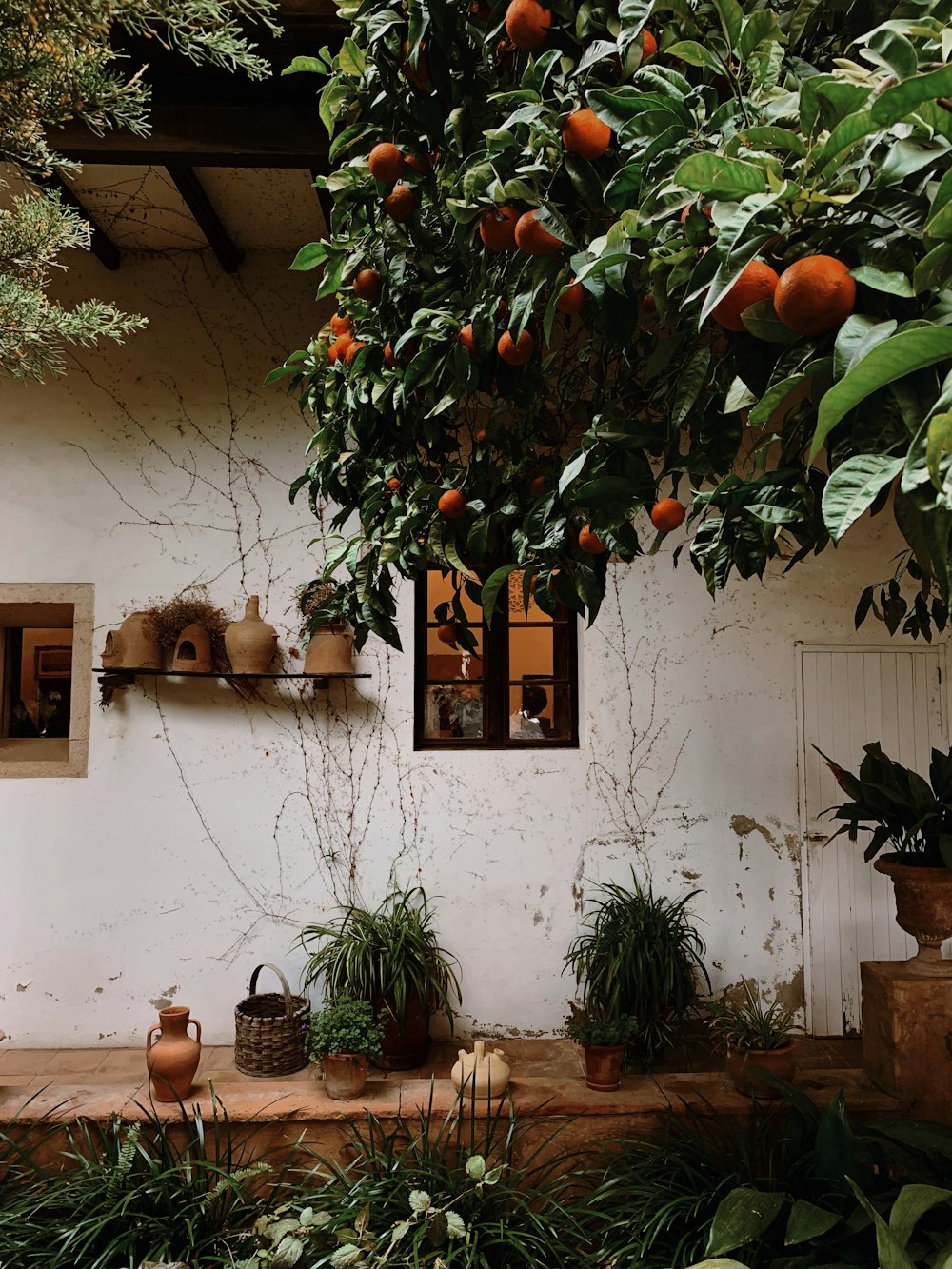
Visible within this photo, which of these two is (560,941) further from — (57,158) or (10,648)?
(57,158)

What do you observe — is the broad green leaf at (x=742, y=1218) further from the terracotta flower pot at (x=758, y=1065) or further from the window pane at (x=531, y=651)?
the window pane at (x=531, y=651)

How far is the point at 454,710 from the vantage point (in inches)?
176

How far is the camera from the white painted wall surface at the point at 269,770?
13.8 ft

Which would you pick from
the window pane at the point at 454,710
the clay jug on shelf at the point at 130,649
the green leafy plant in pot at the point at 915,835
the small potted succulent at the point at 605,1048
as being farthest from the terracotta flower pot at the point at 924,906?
the clay jug on shelf at the point at 130,649

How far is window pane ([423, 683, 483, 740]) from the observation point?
14.6 feet

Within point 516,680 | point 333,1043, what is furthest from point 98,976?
point 516,680

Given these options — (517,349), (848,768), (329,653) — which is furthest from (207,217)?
(848,768)

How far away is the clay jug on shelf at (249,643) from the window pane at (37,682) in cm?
107

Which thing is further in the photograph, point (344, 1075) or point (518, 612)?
point (518, 612)

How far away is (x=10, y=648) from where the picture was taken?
4.59 metres

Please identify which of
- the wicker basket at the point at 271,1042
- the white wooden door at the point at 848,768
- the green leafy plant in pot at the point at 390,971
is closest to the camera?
the wicker basket at the point at 271,1042

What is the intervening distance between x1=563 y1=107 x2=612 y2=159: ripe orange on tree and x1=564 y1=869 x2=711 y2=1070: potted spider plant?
3.37m

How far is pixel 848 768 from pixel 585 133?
398 centimetres

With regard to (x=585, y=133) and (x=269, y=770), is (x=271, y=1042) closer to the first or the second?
(x=269, y=770)
